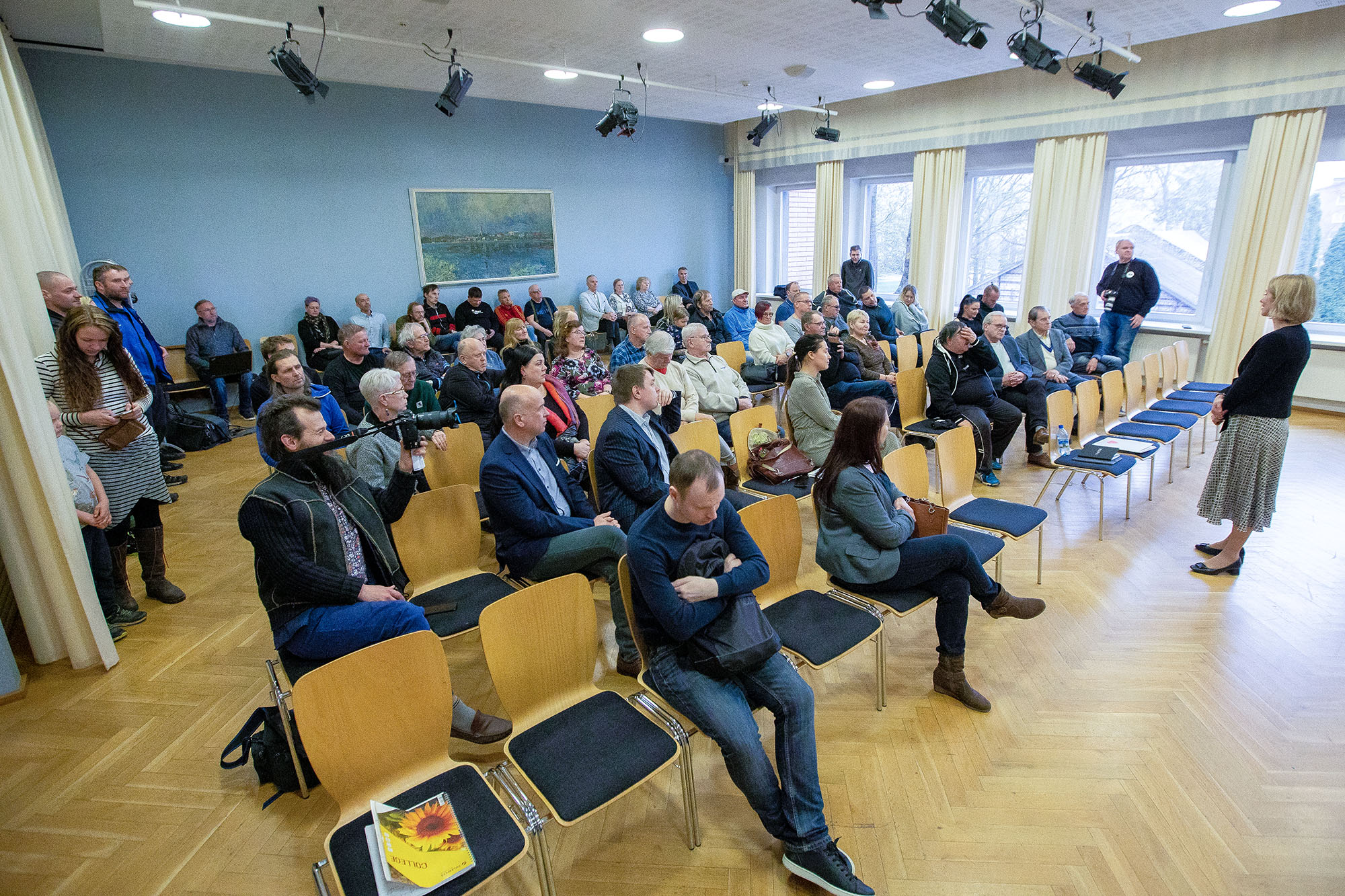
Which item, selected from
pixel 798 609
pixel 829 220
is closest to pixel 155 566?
pixel 798 609

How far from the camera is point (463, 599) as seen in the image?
106 inches

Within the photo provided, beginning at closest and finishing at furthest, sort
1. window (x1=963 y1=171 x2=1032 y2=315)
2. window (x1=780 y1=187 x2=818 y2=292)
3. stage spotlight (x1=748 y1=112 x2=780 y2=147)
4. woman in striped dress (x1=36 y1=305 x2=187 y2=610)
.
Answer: woman in striped dress (x1=36 y1=305 x2=187 y2=610)
stage spotlight (x1=748 y1=112 x2=780 y2=147)
window (x1=963 y1=171 x2=1032 y2=315)
window (x1=780 y1=187 x2=818 y2=292)

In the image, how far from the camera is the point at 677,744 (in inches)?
77.1

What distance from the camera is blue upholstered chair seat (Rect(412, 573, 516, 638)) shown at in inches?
98.2

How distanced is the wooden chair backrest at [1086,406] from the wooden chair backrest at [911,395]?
103 cm

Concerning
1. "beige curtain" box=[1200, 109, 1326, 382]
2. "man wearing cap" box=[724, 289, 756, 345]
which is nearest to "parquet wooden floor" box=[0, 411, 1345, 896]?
"beige curtain" box=[1200, 109, 1326, 382]

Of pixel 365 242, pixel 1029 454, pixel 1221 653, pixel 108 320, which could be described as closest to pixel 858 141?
pixel 1029 454

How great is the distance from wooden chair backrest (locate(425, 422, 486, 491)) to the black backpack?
1518mm

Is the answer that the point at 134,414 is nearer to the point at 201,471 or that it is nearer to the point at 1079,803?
the point at 201,471

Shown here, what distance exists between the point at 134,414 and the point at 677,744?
126 inches

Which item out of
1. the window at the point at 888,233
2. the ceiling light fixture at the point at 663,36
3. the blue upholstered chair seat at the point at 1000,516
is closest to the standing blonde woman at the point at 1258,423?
the blue upholstered chair seat at the point at 1000,516

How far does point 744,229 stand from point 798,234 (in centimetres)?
95

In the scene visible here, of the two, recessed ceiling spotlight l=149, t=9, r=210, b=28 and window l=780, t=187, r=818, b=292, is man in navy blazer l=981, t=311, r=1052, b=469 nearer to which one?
recessed ceiling spotlight l=149, t=9, r=210, b=28

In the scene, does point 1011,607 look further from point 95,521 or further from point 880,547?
point 95,521
